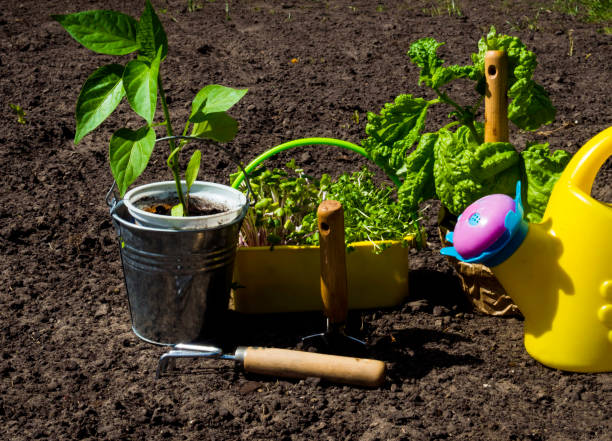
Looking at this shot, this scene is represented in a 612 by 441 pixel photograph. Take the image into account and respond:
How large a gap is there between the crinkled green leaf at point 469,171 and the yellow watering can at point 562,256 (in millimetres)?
161

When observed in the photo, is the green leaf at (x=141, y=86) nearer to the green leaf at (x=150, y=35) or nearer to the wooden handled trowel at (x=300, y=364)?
the green leaf at (x=150, y=35)

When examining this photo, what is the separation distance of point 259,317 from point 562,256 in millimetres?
992

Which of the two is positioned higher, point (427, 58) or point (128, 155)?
point (427, 58)

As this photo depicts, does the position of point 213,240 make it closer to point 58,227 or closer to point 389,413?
point 389,413

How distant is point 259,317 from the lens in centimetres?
246

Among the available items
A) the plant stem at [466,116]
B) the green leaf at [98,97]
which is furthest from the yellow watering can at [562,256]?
the green leaf at [98,97]

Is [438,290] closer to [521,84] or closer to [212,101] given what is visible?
[521,84]

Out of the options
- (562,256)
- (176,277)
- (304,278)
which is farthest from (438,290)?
(176,277)

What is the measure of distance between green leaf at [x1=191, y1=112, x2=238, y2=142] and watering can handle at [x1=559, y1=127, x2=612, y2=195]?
38.5 inches

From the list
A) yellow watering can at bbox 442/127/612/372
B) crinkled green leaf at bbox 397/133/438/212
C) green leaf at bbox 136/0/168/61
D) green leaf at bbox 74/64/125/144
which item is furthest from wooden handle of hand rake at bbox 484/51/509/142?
green leaf at bbox 74/64/125/144

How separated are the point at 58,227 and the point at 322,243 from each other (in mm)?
1396

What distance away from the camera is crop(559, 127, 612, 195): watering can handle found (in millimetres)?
2008

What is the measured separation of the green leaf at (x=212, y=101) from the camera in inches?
84.3

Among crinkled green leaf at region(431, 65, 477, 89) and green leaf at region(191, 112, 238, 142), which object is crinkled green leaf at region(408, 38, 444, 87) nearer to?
crinkled green leaf at region(431, 65, 477, 89)
